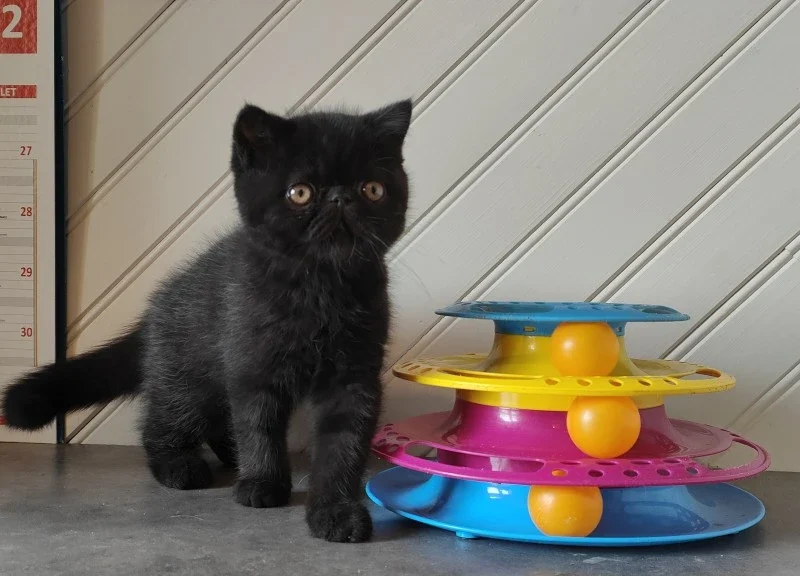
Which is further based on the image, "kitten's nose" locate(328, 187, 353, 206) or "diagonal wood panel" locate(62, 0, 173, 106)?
"diagonal wood panel" locate(62, 0, 173, 106)

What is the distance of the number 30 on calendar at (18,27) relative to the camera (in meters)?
1.60

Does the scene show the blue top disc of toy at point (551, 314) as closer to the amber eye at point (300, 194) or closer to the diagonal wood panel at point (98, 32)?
the amber eye at point (300, 194)

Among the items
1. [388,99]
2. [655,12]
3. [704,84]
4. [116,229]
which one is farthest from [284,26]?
[704,84]

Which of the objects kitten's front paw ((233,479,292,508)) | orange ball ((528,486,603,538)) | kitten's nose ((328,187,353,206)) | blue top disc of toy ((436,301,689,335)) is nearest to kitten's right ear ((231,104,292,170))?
kitten's nose ((328,187,353,206))

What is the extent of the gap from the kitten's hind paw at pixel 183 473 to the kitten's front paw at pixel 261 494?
5.4 inches

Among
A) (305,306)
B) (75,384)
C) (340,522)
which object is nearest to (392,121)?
(305,306)

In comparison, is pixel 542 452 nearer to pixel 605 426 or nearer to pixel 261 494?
pixel 605 426

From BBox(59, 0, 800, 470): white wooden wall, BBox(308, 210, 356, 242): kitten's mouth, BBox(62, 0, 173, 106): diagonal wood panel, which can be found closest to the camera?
BBox(308, 210, 356, 242): kitten's mouth

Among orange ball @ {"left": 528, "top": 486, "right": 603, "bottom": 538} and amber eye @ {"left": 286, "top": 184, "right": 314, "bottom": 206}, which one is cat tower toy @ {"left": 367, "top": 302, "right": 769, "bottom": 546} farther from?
amber eye @ {"left": 286, "top": 184, "right": 314, "bottom": 206}

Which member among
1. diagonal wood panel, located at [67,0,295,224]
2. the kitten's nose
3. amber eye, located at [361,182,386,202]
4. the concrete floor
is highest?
diagonal wood panel, located at [67,0,295,224]

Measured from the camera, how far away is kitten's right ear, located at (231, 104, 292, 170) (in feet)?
3.44

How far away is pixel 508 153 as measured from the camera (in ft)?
5.13

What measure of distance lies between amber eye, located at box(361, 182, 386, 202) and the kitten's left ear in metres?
0.08

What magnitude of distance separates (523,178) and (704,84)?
0.40m
